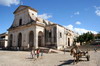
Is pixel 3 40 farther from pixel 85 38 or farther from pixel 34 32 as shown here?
pixel 85 38

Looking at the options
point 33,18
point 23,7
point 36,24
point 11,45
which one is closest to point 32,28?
point 36,24

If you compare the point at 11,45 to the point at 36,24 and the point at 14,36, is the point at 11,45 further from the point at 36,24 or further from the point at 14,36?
the point at 36,24

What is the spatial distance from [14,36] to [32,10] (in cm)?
993

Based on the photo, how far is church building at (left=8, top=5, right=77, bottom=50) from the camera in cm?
2742

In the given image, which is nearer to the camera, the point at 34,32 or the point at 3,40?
the point at 34,32

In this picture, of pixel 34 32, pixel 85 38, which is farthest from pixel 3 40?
pixel 85 38

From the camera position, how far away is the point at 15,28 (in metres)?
33.5

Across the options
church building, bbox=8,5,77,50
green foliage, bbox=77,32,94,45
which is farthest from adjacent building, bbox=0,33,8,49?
green foliage, bbox=77,32,94,45

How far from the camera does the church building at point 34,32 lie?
27.4 meters

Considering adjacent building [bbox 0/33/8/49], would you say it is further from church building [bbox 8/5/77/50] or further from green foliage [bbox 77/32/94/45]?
green foliage [bbox 77/32/94/45]

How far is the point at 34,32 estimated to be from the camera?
90.4ft

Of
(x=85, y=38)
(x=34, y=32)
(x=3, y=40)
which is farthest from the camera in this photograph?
(x=3, y=40)

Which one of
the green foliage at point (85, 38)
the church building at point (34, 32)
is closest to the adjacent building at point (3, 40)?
the church building at point (34, 32)

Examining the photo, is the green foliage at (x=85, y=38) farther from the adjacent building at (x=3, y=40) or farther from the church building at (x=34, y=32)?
the adjacent building at (x=3, y=40)
